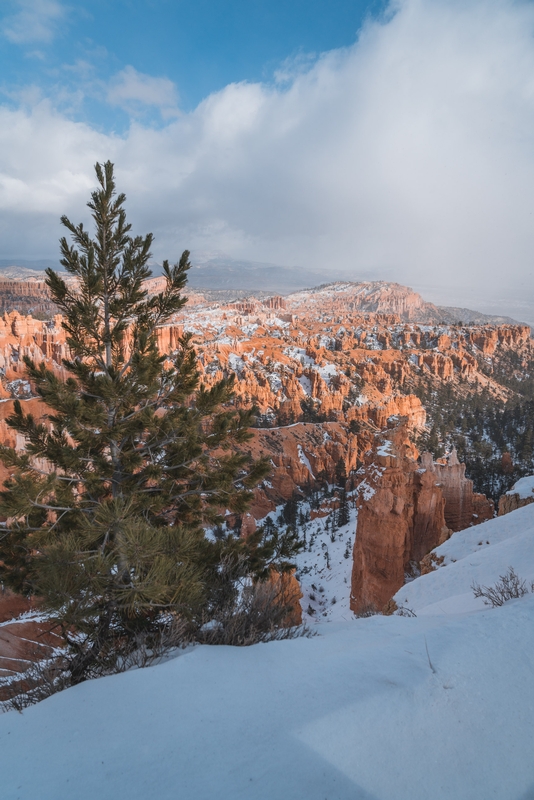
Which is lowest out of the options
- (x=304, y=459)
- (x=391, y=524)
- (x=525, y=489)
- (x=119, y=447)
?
(x=304, y=459)

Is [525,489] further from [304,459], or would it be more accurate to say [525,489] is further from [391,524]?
[304,459]

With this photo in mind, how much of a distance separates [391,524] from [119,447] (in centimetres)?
1301

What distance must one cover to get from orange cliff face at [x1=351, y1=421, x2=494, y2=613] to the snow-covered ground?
12.8 metres

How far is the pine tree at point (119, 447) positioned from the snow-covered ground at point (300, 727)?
4.10ft

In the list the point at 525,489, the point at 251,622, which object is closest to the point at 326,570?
the point at 525,489

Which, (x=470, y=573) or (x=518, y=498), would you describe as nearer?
(x=470, y=573)

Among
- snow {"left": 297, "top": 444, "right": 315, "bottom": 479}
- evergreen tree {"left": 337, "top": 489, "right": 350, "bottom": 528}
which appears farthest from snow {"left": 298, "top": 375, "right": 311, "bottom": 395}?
evergreen tree {"left": 337, "top": 489, "right": 350, "bottom": 528}

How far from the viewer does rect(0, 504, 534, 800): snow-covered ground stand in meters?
1.83

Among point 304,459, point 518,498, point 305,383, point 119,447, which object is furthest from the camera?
point 305,383

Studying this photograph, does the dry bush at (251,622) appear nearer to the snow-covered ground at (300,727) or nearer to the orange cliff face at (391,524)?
the snow-covered ground at (300,727)

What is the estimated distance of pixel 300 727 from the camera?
214 cm

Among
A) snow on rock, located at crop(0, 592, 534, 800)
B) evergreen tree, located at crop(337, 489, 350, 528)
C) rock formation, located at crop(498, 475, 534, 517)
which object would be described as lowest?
evergreen tree, located at crop(337, 489, 350, 528)

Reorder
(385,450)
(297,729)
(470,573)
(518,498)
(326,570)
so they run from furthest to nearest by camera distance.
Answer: (326,570) → (385,450) → (518,498) → (470,573) → (297,729)

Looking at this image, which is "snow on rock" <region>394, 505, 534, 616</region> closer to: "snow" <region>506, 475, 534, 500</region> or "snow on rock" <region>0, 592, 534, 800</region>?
"snow on rock" <region>0, 592, 534, 800</region>
